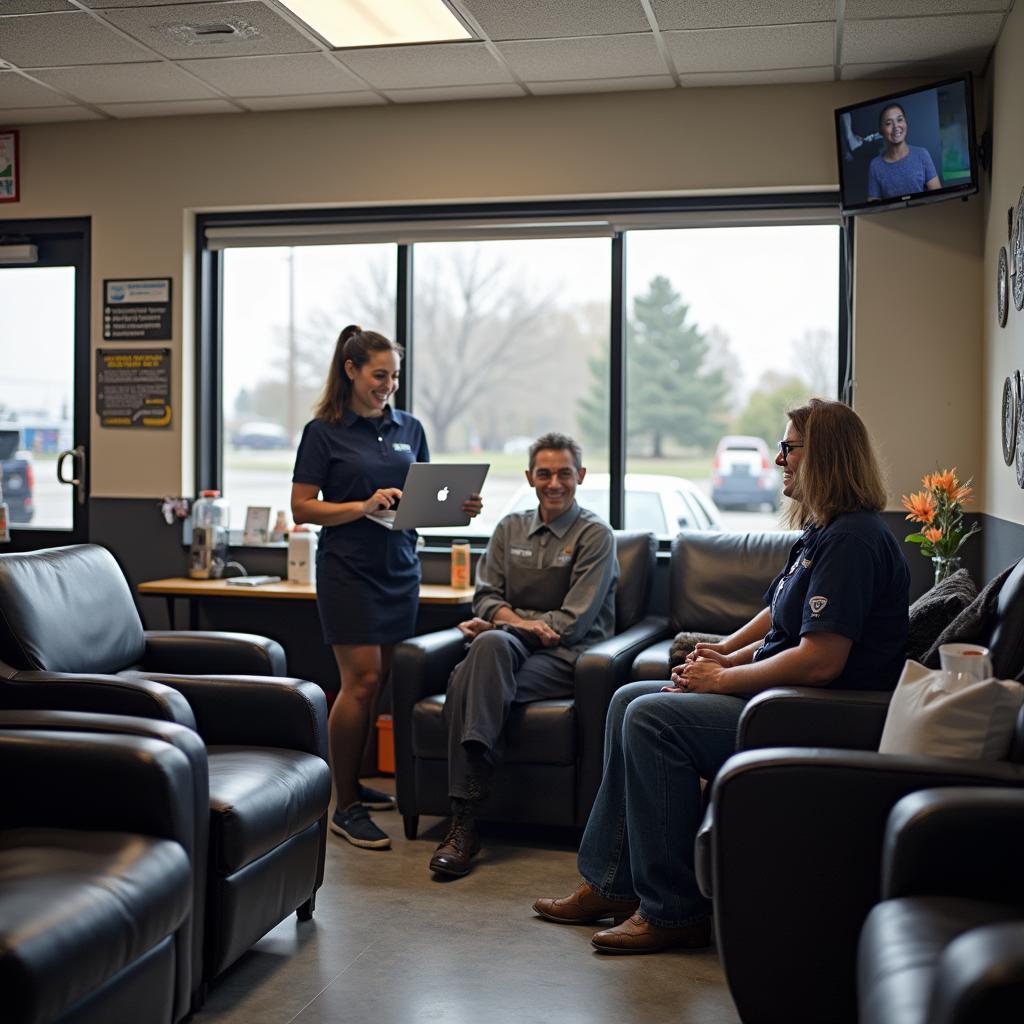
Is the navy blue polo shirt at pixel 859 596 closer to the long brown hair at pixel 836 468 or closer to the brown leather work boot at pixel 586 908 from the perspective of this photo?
the long brown hair at pixel 836 468

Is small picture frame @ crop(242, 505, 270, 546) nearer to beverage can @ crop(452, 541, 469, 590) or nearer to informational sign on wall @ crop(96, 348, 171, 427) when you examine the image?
informational sign on wall @ crop(96, 348, 171, 427)

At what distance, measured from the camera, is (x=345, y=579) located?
4.02 m

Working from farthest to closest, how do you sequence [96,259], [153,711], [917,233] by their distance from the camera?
1. [96,259]
2. [917,233]
3. [153,711]

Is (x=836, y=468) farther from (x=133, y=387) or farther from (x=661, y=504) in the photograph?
(x=133, y=387)

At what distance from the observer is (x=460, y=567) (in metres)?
4.89

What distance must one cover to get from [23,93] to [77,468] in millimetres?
1592

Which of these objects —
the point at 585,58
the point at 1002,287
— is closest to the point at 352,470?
the point at 585,58

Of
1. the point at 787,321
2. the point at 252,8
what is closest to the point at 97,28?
the point at 252,8

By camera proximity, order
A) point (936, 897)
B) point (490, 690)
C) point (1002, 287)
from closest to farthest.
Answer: point (936, 897) → point (490, 690) → point (1002, 287)

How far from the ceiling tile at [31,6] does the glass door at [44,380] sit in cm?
148

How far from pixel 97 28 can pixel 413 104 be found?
1.31 metres

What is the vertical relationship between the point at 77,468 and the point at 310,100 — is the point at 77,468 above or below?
below

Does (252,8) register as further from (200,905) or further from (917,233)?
(200,905)

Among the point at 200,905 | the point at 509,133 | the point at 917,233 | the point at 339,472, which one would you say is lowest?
the point at 200,905
